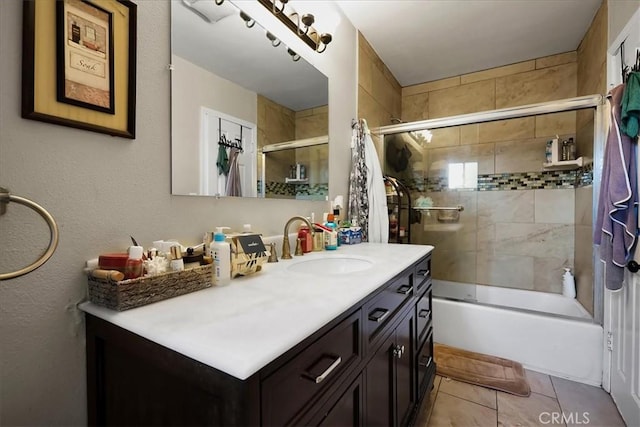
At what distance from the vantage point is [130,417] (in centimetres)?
64

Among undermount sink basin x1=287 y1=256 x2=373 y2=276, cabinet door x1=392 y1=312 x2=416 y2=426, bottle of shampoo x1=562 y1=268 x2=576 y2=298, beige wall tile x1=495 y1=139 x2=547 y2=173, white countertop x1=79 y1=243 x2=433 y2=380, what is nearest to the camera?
white countertop x1=79 y1=243 x2=433 y2=380

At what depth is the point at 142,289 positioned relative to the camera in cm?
68

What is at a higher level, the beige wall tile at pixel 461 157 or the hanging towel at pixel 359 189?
the beige wall tile at pixel 461 157

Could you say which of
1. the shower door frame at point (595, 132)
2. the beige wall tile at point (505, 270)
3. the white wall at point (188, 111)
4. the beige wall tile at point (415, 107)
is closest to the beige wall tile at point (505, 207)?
the beige wall tile at point (505, 270)

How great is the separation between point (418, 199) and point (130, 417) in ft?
9.08

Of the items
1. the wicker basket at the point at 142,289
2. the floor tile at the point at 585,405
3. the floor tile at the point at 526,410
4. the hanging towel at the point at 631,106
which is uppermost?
the hanging towel at the point at 631,106

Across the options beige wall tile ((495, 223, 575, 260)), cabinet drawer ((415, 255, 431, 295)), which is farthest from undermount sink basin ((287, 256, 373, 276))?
beige wall tile ((495, 223, 575, 260))

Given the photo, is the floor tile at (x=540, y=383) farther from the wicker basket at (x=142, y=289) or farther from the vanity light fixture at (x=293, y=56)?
the vanity light fixture at (x=293, y=56)

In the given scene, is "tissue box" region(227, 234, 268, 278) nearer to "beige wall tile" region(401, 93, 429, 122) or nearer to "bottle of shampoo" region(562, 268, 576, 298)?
"bottle of shampoo" region(562, 268, 576, 298)

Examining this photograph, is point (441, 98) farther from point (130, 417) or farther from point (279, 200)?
point (130, 417)

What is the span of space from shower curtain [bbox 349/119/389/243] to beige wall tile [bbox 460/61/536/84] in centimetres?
163

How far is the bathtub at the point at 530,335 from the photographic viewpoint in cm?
173

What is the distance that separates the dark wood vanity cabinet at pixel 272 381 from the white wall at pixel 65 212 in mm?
71

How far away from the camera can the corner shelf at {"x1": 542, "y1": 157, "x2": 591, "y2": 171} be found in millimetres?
2177
